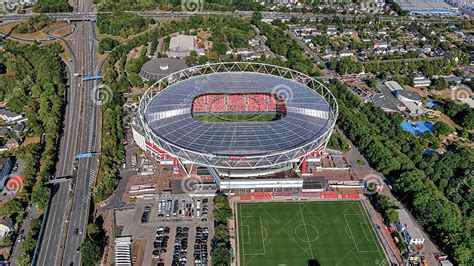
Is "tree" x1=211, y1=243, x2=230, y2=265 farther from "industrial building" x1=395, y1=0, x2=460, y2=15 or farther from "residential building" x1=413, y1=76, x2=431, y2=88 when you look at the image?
"industrial building" x1=395, y1=0, x2=460, y2=15

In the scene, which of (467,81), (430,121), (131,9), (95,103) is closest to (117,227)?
(95,103)

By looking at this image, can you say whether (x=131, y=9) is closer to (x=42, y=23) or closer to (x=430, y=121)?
(x=42, y=23)

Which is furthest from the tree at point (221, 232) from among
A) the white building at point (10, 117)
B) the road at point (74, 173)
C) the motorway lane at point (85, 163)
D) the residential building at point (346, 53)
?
the residential building at point (346, 53)

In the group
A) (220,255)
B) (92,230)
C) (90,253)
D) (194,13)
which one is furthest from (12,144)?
(194,13)

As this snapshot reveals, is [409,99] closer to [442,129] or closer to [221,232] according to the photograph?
[442,129]

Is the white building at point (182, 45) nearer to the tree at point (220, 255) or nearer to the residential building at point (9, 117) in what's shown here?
the residential building at point (9, 117)

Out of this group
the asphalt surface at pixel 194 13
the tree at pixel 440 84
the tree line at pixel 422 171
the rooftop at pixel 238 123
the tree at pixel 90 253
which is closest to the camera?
the tree at pixel 90 253
